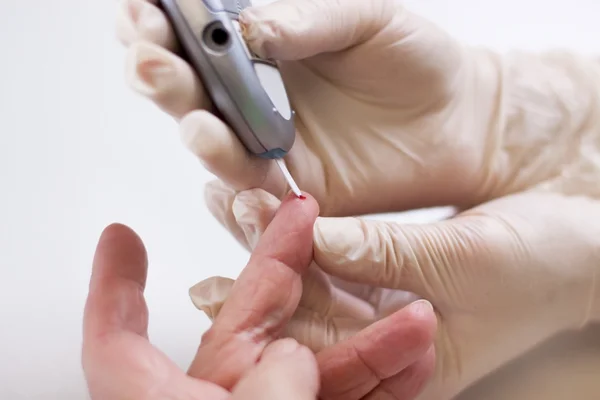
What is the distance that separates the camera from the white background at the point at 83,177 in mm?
745

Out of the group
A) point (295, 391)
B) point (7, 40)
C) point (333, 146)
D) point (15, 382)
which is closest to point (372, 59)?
point (333, 146)

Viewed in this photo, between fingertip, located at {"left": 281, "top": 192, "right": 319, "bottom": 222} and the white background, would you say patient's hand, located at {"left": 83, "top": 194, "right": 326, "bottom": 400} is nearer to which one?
fingertip, located at {"left": 281, "top": 192, "right": 319, "bottom": 222}

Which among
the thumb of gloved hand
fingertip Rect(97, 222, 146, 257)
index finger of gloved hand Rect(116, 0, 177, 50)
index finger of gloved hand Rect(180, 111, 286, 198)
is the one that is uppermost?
index finger of gloved hand Rect(116, 0, 177, 50)

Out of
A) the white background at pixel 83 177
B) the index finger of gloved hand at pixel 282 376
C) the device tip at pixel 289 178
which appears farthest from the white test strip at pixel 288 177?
the white background at pixel 83 177

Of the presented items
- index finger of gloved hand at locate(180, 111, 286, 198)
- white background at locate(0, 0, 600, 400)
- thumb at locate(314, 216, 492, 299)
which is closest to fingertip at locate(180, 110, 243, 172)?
index finger of gloved hand at locate(180, 111, 286, 198)

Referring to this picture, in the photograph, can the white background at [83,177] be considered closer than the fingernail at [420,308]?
No

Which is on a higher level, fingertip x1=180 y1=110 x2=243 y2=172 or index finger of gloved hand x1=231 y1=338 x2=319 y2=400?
fingertip x1=180 y1=110 x2=243 y2=172

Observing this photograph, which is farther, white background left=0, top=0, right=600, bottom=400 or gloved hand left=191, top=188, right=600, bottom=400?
white background left=0, top=0, right=600, bottom=400

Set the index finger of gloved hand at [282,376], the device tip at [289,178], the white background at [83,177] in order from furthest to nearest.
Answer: the white background at [83,177]
the device tip at [289,178]
the index finger of gloved hand at [282,376]

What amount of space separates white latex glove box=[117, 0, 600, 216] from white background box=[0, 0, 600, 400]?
0.79 feet

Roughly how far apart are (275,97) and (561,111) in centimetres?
36

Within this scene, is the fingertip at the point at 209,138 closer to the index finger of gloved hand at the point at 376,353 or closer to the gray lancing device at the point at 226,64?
the gray lancing device at the point at 226,64

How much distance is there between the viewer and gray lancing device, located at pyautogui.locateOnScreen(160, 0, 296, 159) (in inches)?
20.6

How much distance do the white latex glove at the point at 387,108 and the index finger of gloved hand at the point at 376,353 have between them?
0.54ft
